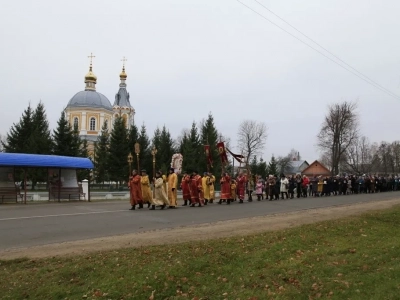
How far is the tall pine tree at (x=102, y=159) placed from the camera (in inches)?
2208

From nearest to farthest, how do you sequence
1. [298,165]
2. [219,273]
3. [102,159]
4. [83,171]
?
1. [219,273]
2. [83,171]
3. [102,159]
4. [298,165]

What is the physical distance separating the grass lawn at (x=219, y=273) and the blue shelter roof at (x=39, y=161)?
18012 mm

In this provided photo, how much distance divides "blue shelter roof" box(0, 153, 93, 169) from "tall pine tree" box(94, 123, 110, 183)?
27.6 meters

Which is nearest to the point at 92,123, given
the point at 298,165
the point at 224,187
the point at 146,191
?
the point at 224,187

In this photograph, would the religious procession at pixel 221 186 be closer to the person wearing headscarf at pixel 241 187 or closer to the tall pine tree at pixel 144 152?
the person wearing headscarf at pixel 241 187

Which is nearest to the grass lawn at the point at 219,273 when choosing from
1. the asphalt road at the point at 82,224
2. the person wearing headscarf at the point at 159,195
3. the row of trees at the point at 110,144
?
the asphalt road at the point at 82,224

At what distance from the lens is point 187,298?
256 inches

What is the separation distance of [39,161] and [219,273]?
21.1 meters

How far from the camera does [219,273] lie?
7.50 m

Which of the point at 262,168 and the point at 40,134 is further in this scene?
the point at 262,168

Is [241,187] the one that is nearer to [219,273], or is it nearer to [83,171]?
[219,273]

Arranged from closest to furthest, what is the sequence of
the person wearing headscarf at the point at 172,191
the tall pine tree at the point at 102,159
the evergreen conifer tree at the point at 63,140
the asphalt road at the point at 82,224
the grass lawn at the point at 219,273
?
the grass lawn at the point at 219,273 → the asphalt road at the point at 82,224 → the person wearing headscarf at the point at 172,191 → the evergreen conifer tree at the point at 63,140 → the tall pine tree at the point at 102,159

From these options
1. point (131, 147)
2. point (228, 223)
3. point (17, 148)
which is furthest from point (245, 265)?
point (131, 147)

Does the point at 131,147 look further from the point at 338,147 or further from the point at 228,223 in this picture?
the point at 228,223
